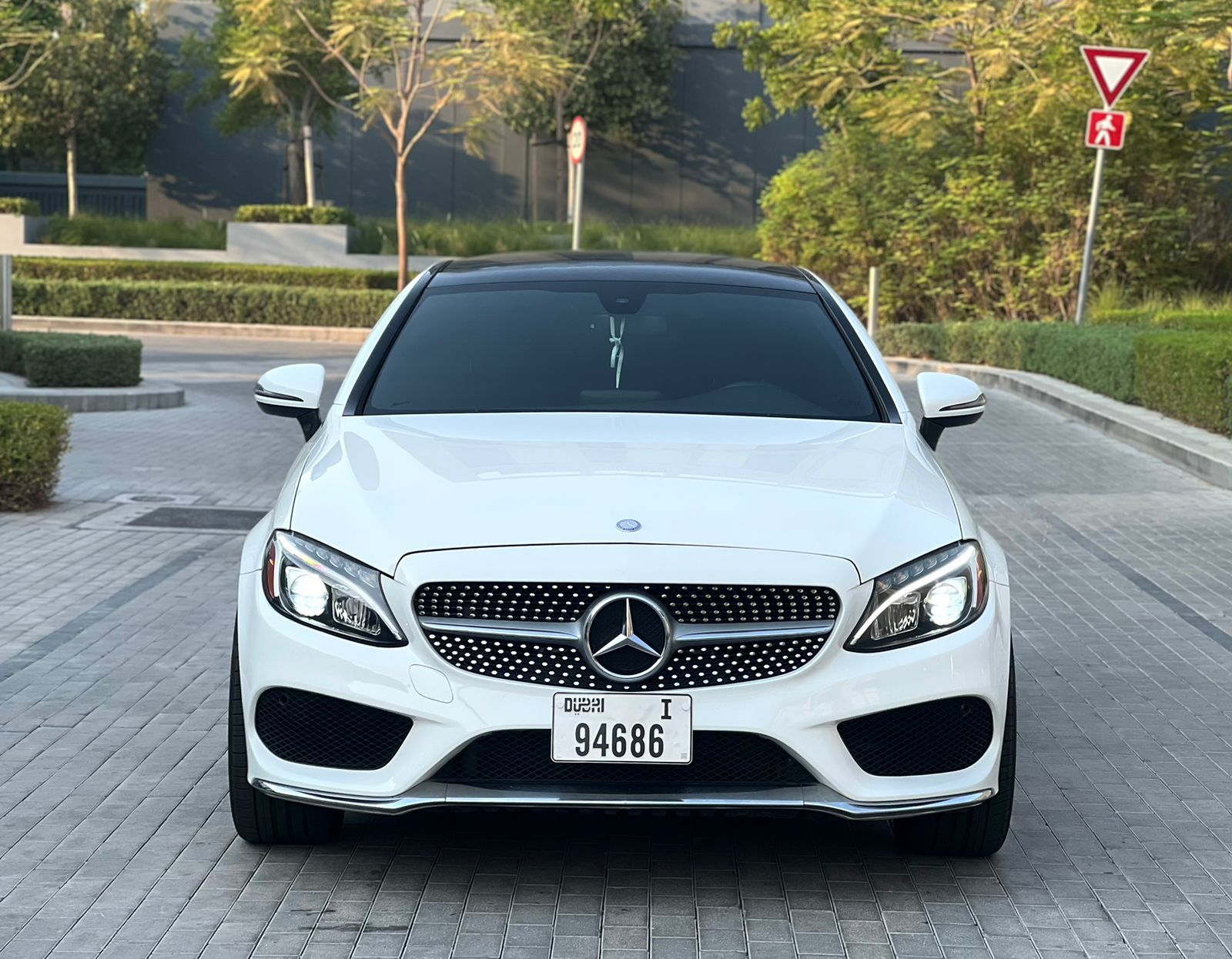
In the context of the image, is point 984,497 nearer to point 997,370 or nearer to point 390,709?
point 390,709

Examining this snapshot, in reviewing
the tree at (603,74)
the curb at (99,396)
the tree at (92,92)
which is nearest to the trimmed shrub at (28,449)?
the curb at (99,396)

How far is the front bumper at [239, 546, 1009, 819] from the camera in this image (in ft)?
13.2

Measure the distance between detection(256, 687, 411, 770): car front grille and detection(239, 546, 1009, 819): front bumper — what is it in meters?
0.03

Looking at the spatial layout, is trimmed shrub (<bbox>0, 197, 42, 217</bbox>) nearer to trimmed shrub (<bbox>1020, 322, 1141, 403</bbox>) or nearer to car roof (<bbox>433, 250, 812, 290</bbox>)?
trimmed shrub (<bbox>1020, 322, 1141, 403</bbox>)

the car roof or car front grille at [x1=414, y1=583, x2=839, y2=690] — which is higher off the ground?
the car roof

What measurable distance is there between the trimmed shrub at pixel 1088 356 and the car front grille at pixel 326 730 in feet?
43.3

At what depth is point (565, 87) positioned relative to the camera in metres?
41.2

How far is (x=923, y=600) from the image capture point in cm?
419

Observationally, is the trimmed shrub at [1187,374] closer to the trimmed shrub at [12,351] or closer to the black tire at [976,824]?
the black tire at [976,824]

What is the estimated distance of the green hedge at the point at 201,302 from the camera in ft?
102

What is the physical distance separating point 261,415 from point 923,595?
42.9 ft

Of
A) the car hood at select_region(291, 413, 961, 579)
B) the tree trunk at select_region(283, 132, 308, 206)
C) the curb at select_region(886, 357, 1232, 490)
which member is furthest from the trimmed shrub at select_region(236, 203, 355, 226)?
the car hood at select_region(291, 413, 961, 579)

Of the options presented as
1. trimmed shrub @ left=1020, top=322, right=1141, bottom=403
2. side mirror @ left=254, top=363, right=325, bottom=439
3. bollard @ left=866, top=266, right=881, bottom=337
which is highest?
side mirror @ left=254, top=363, right=325, bottom=439

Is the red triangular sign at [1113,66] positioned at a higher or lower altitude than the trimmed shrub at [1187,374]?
higher
